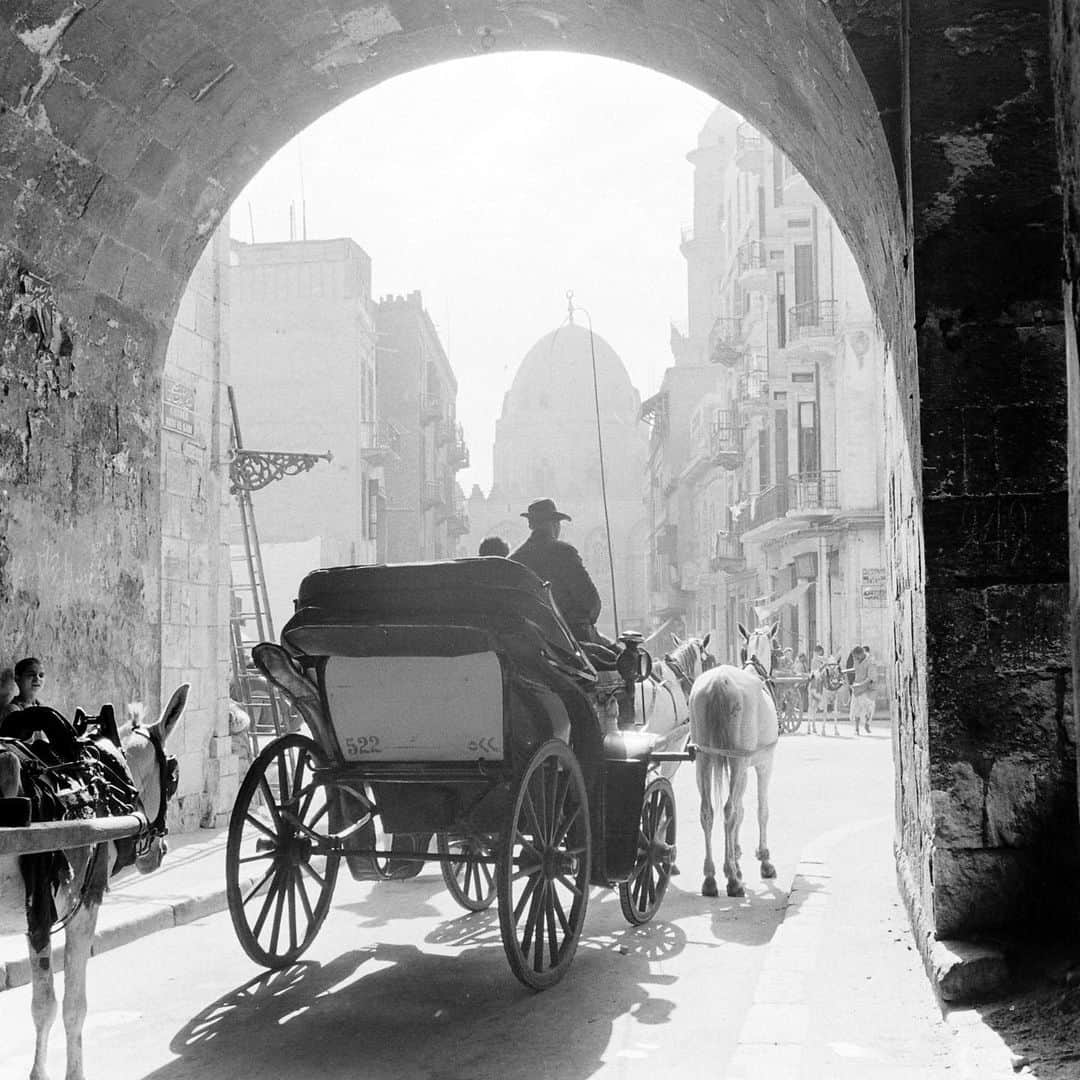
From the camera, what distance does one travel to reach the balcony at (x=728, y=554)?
43.5m

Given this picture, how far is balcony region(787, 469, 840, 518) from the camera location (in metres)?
31.3

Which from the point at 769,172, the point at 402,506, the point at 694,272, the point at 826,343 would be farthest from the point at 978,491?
the point at 694,272

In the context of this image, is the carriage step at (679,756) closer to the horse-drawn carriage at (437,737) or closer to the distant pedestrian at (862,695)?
the horse-drawn carriage at (437,737)

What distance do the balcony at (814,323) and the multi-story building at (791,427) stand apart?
4 centimetres

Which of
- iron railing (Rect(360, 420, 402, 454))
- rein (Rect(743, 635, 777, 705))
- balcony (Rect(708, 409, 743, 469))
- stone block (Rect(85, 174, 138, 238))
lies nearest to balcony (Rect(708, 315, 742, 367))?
balcony (Rect(708, 409, 743, 469))

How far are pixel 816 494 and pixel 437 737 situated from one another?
26684mm

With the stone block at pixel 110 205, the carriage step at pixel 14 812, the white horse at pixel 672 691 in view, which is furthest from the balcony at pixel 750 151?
the carriage step at pixel 14 812

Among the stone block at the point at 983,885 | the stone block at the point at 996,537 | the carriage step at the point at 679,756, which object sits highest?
the stone block at the point at 996,537

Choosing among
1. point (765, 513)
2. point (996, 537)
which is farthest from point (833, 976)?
point (765, 513)

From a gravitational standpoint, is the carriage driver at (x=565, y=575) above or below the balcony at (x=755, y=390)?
below

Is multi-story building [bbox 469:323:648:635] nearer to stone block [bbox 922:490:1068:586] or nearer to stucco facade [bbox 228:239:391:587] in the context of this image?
stucco facade [bbox 228:239:391:587]

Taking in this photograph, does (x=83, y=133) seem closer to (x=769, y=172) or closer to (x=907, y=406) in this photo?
(x=907, y=406)

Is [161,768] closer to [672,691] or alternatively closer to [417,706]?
[417,706]

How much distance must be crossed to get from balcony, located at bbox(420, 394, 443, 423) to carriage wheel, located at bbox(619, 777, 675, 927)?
39.6 m
